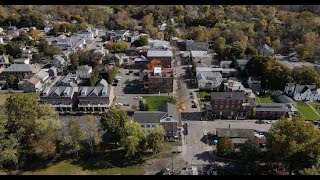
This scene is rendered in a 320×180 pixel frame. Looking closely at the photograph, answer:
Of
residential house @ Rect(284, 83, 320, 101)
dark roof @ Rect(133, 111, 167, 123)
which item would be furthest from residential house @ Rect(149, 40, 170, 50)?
dark roof @ Rect(133, 111, 167, 123)

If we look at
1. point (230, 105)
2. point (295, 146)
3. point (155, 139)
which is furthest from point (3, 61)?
point (295, 146)

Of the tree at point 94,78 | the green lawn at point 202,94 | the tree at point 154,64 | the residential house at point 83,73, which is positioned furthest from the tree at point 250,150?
the residential house at point 83,73

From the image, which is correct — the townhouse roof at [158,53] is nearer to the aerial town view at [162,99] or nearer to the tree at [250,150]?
the aerial town view at [162,99]

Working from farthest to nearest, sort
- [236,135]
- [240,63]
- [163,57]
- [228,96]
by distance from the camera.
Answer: [163,57], [240,63], [228,96], [236,135]

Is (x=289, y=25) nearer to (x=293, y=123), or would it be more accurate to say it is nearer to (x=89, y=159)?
(x=293, y=123)

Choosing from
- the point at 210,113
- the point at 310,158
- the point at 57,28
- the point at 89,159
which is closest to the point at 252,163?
the point at 310,158

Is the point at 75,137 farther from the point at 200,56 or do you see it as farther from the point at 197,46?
the point at 197,46
